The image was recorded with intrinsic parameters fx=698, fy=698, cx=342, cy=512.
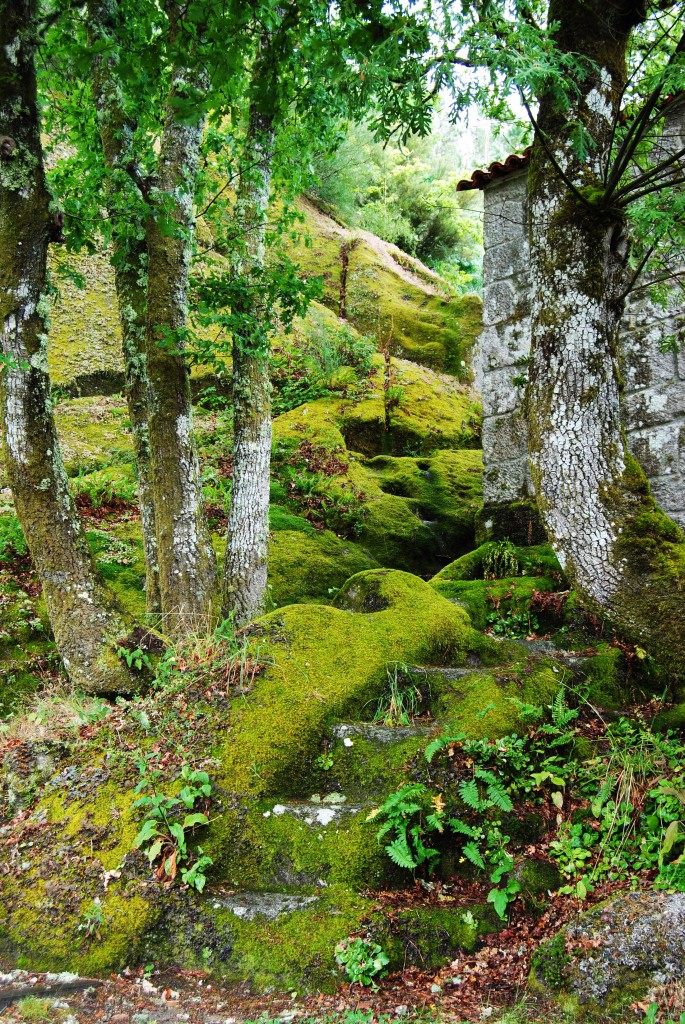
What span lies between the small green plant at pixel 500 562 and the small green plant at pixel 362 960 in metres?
4.11

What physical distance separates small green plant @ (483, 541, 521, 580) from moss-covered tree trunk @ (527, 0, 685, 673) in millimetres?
3081

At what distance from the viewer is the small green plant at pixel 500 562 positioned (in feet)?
22.7

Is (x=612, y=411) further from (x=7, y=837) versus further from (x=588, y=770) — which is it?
(x=7, y=837)

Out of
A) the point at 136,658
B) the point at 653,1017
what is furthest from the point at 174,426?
the point at 653,1017

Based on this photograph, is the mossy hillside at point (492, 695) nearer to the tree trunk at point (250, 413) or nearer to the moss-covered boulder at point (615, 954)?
the moss-covered boulder at point (615, 954)

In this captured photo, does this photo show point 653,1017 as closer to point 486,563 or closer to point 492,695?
point 492,695

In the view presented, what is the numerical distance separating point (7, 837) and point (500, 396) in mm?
6090

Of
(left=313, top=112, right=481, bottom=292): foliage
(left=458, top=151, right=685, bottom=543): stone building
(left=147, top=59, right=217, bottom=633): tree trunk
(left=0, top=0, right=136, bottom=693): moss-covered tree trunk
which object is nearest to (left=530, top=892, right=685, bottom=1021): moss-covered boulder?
(left=0, top=0, right=136, bottom=693): moss-covered tree trunk

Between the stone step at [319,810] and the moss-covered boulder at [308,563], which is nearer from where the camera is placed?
the stone step at [319,810]

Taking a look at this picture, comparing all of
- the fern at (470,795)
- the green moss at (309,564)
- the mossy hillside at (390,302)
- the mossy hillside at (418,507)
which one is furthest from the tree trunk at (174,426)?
the mossy hillside at (390,302)

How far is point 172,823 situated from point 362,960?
4.02 ft

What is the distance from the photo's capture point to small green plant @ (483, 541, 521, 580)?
6914mm

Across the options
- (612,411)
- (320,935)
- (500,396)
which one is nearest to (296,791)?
(320,935)

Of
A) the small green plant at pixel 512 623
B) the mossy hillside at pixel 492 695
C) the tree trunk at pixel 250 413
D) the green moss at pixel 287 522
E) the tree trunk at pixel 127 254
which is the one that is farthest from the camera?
the green moss at pixel 287 522
